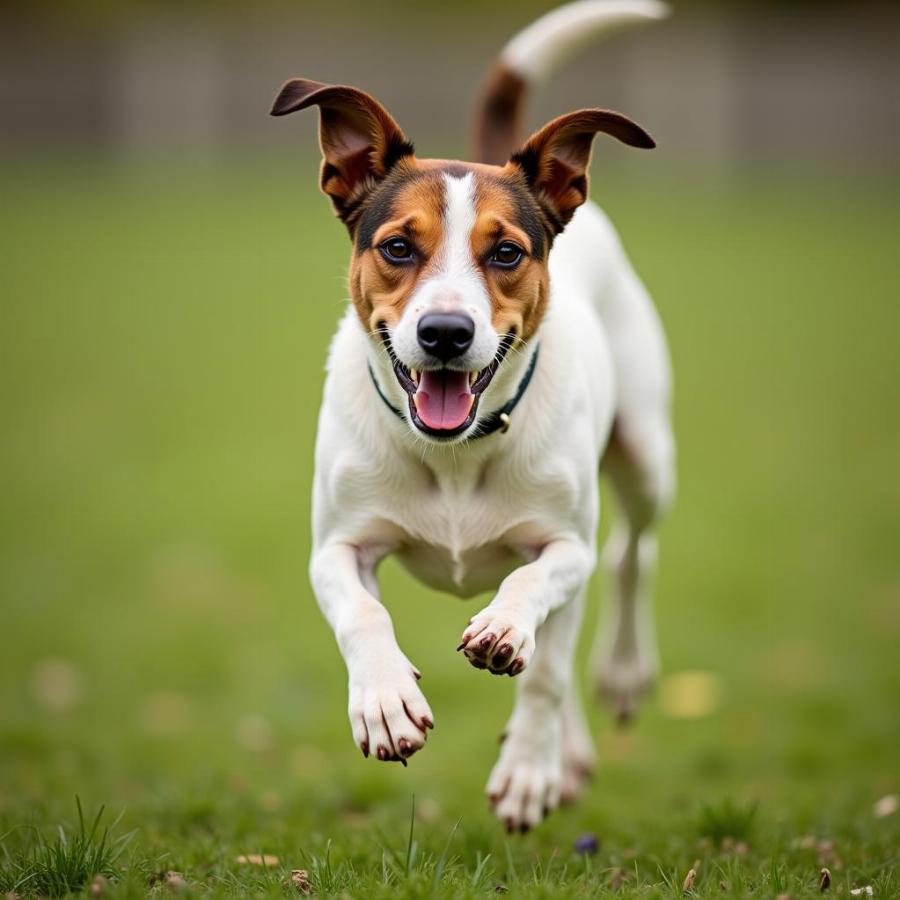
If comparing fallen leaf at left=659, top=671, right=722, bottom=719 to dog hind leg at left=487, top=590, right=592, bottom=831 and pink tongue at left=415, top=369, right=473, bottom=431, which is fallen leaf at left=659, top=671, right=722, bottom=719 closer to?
dog hind leg at left=487, top=590, right=592, bottom=831

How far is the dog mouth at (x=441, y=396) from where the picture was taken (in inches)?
184

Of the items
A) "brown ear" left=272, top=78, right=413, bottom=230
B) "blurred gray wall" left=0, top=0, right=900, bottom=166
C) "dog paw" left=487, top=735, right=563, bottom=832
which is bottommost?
"dog paw" left=487, top=735, right=563, bottom=832

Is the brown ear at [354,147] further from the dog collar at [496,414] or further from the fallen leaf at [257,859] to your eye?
the fallen leaf at [257,859]

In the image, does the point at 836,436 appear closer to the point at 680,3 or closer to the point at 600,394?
the point at 600,394

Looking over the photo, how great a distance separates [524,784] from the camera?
528 centimetres

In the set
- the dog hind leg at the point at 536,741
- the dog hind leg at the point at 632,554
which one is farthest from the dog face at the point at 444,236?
the dog hind leg at the point at 632,554

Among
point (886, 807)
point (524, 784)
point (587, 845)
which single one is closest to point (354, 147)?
point (524, 784)

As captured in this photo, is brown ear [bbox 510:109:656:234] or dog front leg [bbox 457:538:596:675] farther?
brown ear [bbox 510:109:656:234]

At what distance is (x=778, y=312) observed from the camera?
20656mm

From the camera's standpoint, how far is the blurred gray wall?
1489 inches

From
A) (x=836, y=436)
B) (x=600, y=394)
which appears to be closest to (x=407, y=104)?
(x=836, y=436)

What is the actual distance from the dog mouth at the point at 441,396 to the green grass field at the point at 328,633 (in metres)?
0.90

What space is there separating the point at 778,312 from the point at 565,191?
52.3 feet

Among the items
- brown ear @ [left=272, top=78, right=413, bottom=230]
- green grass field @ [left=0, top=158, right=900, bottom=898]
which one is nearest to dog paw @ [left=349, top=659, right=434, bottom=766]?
green grass field @ [left=0, top=158, right=900, bottom=898]
